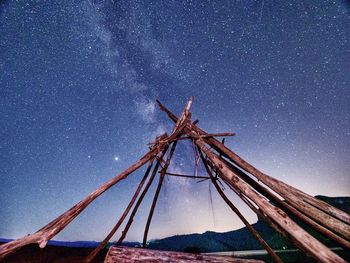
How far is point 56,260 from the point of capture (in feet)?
14.1

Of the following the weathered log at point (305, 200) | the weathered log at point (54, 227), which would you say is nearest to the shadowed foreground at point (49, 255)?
the weathered log at point (54, 227)

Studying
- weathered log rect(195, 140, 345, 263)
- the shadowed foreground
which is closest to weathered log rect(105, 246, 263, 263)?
weathered log rect(195, 140, 345, 263)

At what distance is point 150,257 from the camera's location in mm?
2865

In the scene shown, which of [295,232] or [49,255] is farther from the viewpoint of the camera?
[49,255]

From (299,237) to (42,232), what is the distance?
9.80 ft

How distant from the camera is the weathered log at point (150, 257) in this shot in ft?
9.27

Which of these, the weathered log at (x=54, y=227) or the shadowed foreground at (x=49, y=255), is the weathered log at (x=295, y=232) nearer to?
the weathered log at (x=54, y=227)

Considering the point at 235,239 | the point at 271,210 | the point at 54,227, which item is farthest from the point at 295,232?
the point at 235,239

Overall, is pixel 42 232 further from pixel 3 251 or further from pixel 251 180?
pixel 251 180

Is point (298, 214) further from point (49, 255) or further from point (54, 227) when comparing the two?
point (49, 255)

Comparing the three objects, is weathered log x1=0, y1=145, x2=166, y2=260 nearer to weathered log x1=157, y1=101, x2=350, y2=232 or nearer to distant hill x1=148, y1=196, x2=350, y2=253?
weathered log x1=157, y1=101, x2=350, y2=232

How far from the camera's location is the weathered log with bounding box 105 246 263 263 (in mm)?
2824

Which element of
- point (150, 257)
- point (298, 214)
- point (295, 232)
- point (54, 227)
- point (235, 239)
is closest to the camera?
point (295, 232)

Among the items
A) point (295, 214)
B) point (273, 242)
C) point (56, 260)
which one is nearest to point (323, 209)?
point (295, 214)
